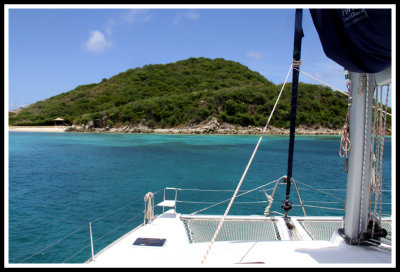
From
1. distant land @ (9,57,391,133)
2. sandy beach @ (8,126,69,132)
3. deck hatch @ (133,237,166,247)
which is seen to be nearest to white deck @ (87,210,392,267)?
deck hatch @ (133,237,166,247)

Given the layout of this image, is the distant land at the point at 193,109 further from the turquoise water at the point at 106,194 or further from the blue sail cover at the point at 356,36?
the blue sail cover at the point at 356,36

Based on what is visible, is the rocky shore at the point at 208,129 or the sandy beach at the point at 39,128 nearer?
the rocky shore at the point at 208,129

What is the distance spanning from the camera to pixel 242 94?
6575cm

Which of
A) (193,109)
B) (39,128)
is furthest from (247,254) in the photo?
(39,128)

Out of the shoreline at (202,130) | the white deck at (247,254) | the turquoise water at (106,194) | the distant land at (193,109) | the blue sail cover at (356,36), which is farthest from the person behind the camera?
the distant land at (193,109)

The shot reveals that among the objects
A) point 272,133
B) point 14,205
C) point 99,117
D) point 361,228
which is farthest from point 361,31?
point 99,117

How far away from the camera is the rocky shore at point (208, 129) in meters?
59.5

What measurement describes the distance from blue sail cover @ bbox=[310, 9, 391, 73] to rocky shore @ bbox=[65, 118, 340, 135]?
183ft

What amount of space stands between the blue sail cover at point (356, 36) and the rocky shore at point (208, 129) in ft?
183

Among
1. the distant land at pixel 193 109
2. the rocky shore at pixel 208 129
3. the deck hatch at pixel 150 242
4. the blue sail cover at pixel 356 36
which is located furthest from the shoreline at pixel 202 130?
the blue sail cover at pixel 356 36

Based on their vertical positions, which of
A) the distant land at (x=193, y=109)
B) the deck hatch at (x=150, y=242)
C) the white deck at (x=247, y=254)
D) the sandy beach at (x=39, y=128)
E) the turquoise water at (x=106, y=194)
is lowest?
the turquoise water at (x=106, y=194)

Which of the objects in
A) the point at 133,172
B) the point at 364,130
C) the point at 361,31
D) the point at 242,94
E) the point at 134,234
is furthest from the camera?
the point at 242,94
